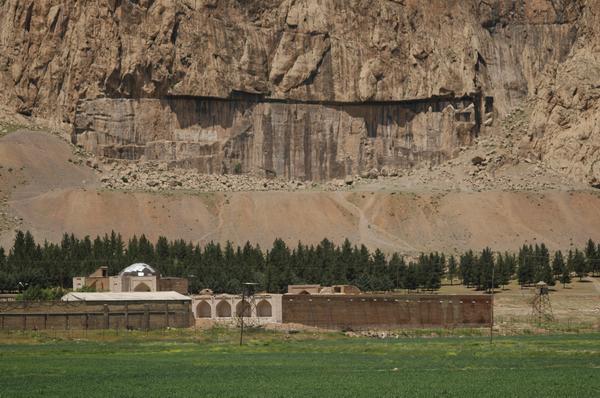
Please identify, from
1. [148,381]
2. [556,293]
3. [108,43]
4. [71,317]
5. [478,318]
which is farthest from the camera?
[108,43]

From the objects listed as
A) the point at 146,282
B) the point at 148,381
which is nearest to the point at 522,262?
the point at 146,282

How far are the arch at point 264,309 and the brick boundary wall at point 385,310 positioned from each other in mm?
1595

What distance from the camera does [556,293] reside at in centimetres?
11781

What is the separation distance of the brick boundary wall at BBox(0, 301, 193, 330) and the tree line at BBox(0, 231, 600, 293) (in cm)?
1940

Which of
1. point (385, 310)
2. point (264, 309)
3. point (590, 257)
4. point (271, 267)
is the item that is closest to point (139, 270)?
point (264, 309)

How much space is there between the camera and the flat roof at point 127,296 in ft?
Result: 317

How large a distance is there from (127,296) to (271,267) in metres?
25.4

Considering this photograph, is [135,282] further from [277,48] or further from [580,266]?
[277,48]

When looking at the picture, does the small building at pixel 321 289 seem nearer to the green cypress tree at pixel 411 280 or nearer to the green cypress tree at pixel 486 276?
the green cypress tree at pixel 411 280

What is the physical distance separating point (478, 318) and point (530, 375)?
40.2 metres

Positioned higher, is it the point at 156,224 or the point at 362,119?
the point at 362,119

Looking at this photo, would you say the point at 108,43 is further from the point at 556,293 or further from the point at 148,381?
the point at 148,381

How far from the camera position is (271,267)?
121750 millimetres

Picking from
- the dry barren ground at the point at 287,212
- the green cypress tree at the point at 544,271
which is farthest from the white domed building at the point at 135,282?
the dry barren ground at the point at 287,212
